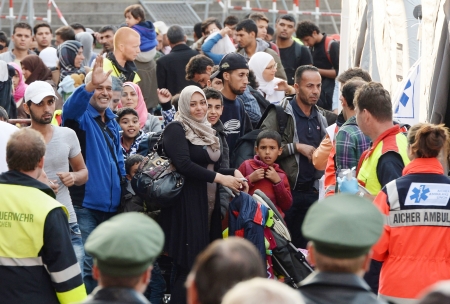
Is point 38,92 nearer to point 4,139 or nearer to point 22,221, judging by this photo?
point 4,139

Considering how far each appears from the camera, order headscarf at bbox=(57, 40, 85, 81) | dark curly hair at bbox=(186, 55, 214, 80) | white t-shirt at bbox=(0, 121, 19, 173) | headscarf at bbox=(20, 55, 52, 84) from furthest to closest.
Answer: headscarf at bbox=(57, 40, 85, 81) < headscarf at bbox=(20, 55, 52, 84) < dark curly hair at bbox=(186, 55, 214, 80) < white t-shirt at bbox=(0, 121, 19, 173)

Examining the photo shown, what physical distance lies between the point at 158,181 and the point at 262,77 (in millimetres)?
3290

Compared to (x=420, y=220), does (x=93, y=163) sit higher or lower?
lower

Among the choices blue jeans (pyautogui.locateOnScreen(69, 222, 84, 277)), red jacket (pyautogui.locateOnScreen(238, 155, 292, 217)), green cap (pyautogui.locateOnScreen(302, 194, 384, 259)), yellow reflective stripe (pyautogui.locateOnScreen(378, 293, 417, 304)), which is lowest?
red jacket (pyautogui.locateOnScreen(238, 155, 292, 217))

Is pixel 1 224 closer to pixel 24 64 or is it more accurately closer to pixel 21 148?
pixel 21 148

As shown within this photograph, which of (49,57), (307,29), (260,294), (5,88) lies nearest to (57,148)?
(5,88)

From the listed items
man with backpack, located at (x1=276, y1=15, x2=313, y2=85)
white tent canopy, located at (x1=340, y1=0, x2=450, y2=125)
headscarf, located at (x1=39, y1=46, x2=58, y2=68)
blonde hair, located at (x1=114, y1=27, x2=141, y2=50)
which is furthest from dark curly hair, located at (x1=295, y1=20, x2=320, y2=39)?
blonde hair, located at (x1=114, y1=27, x2=141, y2=50)

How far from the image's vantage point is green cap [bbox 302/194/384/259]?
352cm

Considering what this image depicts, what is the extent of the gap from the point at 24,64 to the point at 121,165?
364 centimetres

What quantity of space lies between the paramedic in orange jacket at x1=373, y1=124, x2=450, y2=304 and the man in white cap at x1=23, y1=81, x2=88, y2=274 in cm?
260

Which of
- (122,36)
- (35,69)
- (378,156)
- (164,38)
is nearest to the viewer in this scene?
(378,156)

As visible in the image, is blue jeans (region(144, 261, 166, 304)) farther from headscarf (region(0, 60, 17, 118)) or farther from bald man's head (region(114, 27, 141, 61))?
bald man's head (region(114, 27, 141, 61))

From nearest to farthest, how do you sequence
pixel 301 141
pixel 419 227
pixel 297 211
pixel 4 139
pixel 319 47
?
pixel 419 227 < pixel 4 139 < pixel 297 211 < pixel 301 141 < pixel 319 47

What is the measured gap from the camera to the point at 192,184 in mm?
7793
